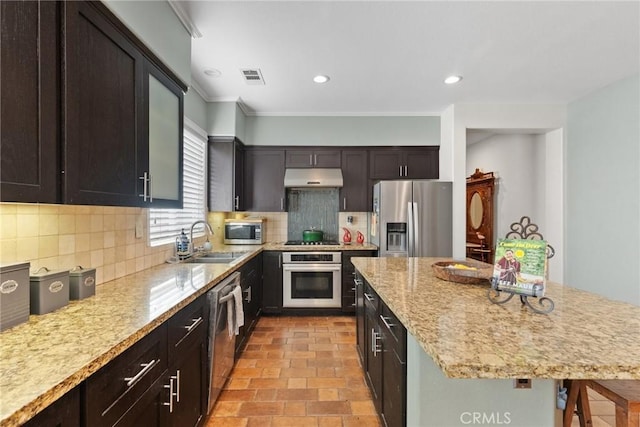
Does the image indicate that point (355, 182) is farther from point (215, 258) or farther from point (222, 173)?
point (215, 258)

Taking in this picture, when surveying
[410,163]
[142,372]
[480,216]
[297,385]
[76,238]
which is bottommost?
[297,385]

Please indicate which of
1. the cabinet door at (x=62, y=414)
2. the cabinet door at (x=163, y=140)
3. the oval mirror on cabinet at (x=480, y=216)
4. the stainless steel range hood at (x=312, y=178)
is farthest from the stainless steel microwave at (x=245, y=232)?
the oval mirror on cabinet at (x=480, y=216)

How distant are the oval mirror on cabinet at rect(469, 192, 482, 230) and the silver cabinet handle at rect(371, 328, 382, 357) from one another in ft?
13.1

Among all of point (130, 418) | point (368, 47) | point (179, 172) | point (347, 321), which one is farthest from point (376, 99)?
point (130, 418)

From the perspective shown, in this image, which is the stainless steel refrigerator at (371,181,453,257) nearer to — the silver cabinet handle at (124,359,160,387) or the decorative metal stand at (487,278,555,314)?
the decorative metal stand at (487,278,555,314)

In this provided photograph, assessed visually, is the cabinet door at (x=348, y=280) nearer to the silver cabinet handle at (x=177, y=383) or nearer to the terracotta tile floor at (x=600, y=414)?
the terracotta tile floor at (x=600, y=414)

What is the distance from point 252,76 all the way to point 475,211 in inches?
170

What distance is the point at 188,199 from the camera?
329 cm

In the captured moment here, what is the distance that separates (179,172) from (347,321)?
8.72 feet

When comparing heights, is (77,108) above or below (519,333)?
above

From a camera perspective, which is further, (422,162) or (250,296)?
(422,162)

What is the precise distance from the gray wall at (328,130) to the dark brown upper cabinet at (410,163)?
139 millimetres

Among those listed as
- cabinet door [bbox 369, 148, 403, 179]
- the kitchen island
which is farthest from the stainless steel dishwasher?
cabinet door [bbox 369, 148, 403, 179]

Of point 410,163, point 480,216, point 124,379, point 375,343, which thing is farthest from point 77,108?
point 480,216
